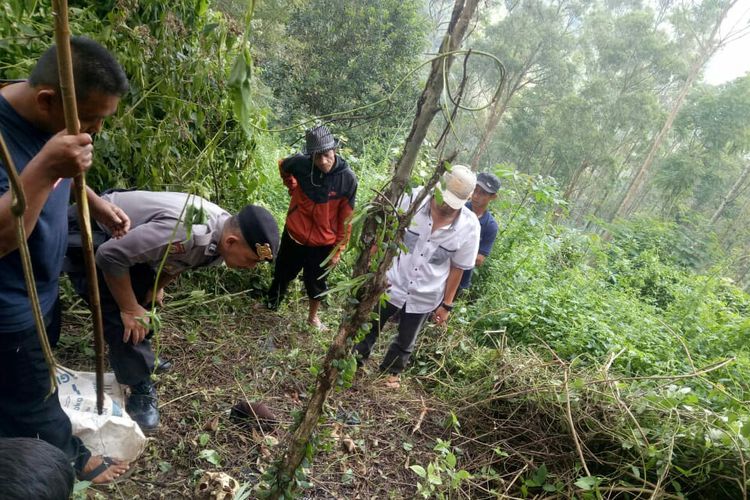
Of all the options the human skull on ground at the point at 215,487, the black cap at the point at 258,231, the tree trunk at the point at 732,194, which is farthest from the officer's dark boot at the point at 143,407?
the tree trunk at the point at 732,194

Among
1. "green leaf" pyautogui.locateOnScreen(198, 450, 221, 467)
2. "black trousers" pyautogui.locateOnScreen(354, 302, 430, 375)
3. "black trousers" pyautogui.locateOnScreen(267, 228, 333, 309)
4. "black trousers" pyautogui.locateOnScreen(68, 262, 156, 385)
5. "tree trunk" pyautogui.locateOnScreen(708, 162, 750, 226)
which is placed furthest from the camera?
"tree trunk" pyautogui.locateOnScreen(708, 162, 750, 226)

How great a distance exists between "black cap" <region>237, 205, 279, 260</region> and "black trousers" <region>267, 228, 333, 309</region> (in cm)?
150

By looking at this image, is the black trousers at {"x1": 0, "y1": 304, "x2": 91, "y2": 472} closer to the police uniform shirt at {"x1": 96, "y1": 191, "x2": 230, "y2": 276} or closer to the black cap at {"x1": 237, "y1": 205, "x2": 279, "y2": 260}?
the police uniform shirt at {"x1": 96, "y1": 191, "x2": 230, "y2": 276}

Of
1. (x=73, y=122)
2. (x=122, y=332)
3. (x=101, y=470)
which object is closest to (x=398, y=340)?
(x=122, y=332)

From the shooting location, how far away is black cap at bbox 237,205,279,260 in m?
1.84

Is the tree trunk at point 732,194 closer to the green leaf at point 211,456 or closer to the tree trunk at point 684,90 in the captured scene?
the tree trunk at point 684,90

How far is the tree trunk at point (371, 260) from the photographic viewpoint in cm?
123

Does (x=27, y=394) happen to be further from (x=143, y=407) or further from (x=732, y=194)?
(x=732, y=194)

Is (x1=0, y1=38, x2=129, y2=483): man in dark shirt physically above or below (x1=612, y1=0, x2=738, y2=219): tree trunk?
below

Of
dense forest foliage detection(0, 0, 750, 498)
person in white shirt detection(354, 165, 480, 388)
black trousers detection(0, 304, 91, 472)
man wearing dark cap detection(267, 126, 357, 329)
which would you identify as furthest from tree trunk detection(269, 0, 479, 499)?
man wearing dark cap detection(267, 126, 357, 329)

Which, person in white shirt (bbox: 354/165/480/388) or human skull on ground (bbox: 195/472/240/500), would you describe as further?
person in white shirt (bbox: 354/165/480/388)

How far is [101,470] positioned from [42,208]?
4.23 ft

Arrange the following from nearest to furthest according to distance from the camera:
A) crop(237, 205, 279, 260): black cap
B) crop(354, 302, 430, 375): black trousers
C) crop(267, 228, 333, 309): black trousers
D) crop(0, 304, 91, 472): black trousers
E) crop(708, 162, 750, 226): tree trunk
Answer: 1. crop(0, 304, 91, 472): black trousers
2. crop(237, 205, 279, 260): black cap
3. crop(354, 302, 430, 375): black trousers
4. crop(267, 228, 333, 309): black trousers
5. crop(708, 162, 750, 226): tree trunk

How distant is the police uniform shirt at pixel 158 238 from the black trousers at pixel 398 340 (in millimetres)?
1474
